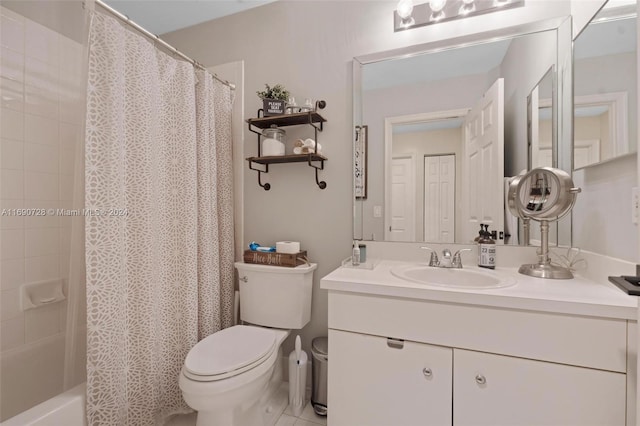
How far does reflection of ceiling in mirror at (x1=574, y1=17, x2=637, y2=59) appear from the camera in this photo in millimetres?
980

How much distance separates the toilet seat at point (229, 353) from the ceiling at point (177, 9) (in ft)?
6.57

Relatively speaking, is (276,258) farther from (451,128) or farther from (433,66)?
(433,66)

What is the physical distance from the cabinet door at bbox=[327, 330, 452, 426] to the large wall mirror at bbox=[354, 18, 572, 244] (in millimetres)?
632

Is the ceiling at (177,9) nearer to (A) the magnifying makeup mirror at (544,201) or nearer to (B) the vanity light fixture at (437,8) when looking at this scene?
(B) the vanity light fixture at (437,8)

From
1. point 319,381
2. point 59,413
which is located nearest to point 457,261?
point 319,381

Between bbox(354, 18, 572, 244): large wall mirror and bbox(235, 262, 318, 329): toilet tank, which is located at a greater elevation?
bbox(354, 18, 572, 244): large wall mirror

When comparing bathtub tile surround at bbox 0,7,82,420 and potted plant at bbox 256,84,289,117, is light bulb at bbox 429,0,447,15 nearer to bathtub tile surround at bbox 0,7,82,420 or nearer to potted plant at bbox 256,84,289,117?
potted plant at bbox 256,84,289,117

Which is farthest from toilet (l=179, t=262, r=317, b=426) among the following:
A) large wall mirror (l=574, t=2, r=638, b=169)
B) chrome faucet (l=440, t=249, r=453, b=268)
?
large wall mirror (l=574, t=2, r=638, b=169)

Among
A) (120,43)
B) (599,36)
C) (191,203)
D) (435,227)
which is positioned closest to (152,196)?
(191,203)

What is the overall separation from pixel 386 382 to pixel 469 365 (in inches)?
12.2

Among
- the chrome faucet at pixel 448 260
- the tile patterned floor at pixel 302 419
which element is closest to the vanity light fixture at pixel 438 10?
the chrome faucet at pixel 448 260

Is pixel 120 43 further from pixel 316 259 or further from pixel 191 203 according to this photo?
pixel 316 259

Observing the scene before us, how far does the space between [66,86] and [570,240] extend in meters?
2.79

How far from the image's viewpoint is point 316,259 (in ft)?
5.72
